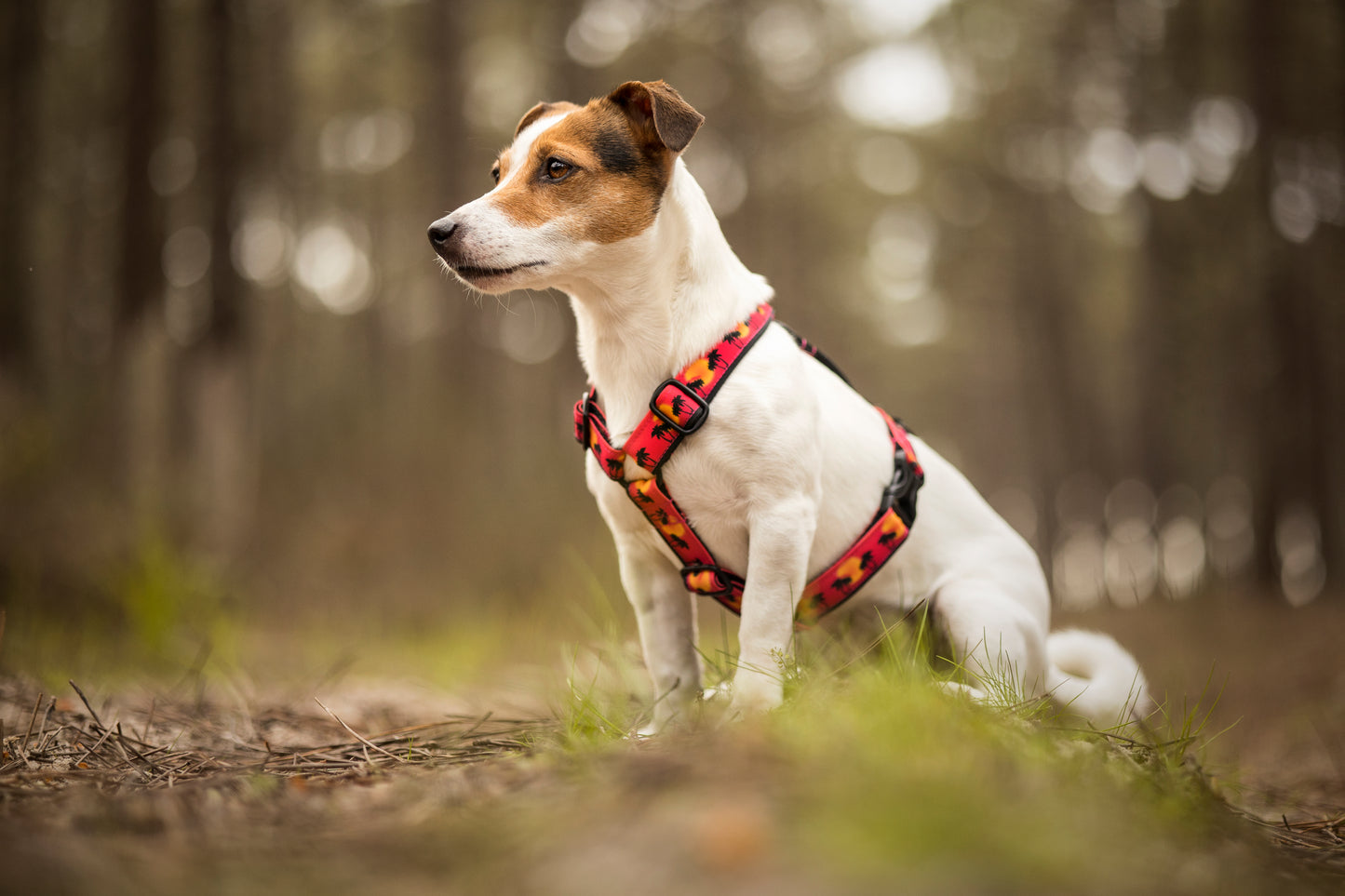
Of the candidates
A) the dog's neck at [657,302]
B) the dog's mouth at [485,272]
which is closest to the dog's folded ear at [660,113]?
the dog's neck at [657,302]

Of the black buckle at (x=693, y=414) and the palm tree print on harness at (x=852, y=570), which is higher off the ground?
the black buckle at (x=693, y=414)

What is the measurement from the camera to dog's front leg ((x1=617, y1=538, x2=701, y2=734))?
3051 millimetres

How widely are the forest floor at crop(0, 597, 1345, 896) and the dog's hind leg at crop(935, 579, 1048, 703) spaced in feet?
0.96

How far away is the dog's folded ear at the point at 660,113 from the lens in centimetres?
285

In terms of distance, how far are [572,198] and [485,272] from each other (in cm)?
40

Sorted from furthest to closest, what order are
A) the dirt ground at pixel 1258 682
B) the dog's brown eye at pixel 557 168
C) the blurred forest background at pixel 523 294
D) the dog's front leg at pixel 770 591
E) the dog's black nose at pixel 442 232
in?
the blurred forest background at pixel 523 294 → the dirt ground at pixel 1258 682 → the dog's brown eye at pixel 557 168 → the dog's black nose at pixel 442 232 → the dog's front leg at pixel 770 591

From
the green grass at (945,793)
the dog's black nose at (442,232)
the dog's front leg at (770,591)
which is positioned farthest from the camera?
the dog's black nose at (442,232)

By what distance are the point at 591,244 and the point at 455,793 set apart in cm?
176

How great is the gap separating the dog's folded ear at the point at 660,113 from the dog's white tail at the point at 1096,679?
222cm

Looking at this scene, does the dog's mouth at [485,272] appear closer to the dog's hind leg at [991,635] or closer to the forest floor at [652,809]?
the forest floor at [652,809]

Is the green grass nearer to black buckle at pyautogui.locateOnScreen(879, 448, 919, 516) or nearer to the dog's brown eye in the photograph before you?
black buckle at pyautogui.locateOnScreen(879, 448, 919, 516)

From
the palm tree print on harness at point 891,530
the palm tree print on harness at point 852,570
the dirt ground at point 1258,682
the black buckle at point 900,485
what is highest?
the black buckle at point 900,485

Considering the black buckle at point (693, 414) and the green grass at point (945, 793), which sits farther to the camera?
the black buckle at point (693, 414)

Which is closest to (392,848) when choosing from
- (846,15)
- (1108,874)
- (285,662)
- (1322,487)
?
(1108,874)
